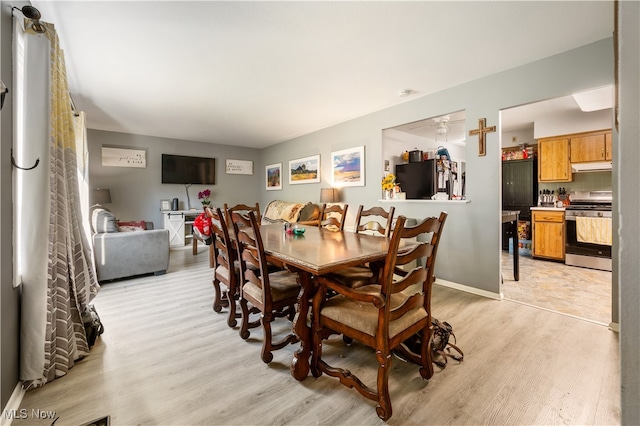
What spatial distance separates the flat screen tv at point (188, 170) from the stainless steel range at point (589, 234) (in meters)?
6.85

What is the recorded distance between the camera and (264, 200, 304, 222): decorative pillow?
529cm

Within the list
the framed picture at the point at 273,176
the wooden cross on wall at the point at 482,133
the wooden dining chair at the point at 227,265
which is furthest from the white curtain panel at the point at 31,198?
the framed picture at the point at 273,176

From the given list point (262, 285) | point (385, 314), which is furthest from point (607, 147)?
point (262, 285)

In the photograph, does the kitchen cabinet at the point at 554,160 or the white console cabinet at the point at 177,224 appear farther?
the white console cabinet at the point at 177,224

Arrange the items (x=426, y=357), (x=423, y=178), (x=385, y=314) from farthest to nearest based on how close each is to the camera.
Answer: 1. (x=423, y=178)
2. (x=426, y=357)
3. (x=385, y=314)

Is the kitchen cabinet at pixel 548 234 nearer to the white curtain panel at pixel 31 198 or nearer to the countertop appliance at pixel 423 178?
the countertop appliance at pixel 423 178

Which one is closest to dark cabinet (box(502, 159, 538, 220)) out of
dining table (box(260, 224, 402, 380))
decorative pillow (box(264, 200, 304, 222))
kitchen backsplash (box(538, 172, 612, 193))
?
kitchen backsplash (box(538, 172, 612, 193))

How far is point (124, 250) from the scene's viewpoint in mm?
3359

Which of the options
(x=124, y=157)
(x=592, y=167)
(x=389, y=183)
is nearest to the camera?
(x=389, y=183)

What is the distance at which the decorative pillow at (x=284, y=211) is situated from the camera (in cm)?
529

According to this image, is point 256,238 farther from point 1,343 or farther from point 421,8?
point 421,8

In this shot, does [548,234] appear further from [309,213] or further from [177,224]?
[177,224]

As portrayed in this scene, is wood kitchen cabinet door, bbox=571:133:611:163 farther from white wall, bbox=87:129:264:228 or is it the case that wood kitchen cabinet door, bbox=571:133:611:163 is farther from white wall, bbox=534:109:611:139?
white wall, bbox=87:129:264:228

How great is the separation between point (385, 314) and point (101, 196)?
5721 millimetres
